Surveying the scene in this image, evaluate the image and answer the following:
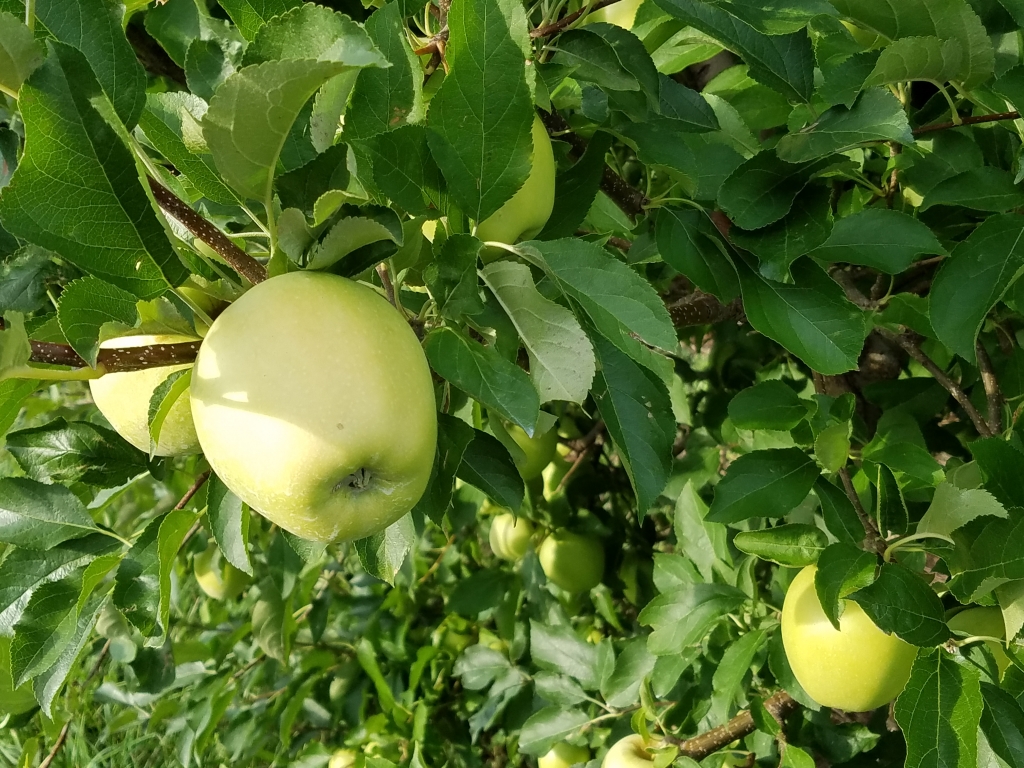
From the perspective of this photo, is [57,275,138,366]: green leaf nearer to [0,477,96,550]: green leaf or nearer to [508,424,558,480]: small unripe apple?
[0,477,96,550]: green leaf

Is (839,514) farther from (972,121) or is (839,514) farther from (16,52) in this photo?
(16,52)

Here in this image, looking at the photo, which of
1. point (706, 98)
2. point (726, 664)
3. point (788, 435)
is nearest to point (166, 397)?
point (706, 98)

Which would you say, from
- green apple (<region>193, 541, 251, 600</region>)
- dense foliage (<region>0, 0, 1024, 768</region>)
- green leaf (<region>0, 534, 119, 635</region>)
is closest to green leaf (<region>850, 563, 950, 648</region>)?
dense foliage (<region>0, 0, 1024, 768</region>)

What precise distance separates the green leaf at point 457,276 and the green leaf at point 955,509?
58 centimetres

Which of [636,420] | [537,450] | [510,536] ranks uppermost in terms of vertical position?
[636,420]

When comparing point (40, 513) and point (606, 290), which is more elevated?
point (606, 290)

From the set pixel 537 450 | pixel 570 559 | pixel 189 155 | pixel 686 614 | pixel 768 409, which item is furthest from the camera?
pixel 570 559

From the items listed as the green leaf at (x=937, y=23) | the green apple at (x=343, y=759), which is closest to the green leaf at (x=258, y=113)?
the green leaf at (x=937, y=23)

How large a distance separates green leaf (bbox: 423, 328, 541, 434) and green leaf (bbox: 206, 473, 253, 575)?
34cm

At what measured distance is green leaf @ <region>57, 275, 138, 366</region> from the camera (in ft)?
1.88

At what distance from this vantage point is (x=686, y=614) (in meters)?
1.17

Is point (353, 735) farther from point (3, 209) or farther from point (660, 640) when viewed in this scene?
point (3, 209)

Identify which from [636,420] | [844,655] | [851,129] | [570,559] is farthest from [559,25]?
[570,559]

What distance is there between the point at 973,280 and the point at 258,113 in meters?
0.72
